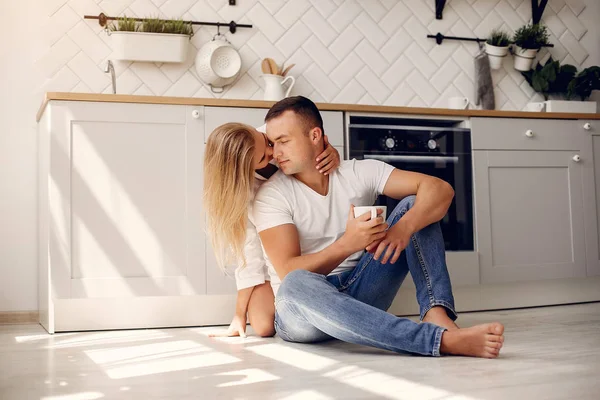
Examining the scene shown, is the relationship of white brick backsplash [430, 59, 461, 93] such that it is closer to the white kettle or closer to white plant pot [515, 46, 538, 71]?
white plant pot [515, 46, 538, 71]

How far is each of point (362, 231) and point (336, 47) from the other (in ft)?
6.40

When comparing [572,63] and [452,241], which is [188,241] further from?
[572,63]

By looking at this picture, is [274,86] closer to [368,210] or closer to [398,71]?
[398,71]

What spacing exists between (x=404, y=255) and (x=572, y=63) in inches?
94.7

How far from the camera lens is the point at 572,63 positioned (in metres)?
4.02

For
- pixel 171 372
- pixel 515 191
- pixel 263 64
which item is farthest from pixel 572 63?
pixel 171 372

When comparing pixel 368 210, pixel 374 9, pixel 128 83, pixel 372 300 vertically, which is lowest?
pixel 372 300

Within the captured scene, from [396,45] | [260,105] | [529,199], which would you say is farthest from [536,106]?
[260,105]

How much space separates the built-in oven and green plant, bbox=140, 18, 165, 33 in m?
0.98

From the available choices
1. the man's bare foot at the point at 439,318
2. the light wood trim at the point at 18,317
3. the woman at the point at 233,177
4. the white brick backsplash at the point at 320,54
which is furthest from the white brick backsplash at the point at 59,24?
the man's bare foot at the point at 439,318

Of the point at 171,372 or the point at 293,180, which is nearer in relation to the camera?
the point at 171,372

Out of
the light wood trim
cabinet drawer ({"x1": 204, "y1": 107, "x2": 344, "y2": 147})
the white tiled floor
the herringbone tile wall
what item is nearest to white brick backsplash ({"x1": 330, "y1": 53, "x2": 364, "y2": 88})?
the herringbone tile wall

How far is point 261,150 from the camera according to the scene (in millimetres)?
2193

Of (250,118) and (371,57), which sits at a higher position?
(371,57)
